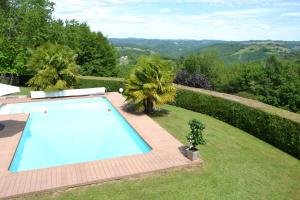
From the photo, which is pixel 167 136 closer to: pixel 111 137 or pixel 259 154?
pixel 111 137

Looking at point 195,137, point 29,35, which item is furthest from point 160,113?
point 29,35

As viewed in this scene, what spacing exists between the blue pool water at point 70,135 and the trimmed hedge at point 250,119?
5359mm

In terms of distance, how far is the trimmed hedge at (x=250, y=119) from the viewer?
13.2 meters

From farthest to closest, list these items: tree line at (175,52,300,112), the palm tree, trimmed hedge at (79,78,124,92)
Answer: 1. tree line at (175,52,300,112)
2. trimmed hedge at (79,78,124,92)
3. the palm tree

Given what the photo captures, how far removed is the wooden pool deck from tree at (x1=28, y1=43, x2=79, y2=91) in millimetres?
9193

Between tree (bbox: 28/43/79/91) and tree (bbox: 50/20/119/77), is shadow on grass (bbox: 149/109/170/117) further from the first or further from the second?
tree (bbox: 50/20/119/77)

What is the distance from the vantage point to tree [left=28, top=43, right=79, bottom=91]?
942 inches

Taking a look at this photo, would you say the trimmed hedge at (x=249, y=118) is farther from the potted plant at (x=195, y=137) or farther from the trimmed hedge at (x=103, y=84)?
the trimmed hedge at (x=103, y=84)

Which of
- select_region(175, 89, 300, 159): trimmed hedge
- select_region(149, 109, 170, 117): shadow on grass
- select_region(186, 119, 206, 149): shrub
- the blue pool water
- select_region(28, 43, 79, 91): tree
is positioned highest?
select_region(28, 43, 79, 91): tree

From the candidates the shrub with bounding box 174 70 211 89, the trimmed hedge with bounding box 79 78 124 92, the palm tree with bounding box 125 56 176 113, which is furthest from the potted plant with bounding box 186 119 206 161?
the shrub with bounding box 174 70 211 89

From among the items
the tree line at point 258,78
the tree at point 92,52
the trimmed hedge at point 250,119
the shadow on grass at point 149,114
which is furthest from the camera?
the tree line at point 258,78

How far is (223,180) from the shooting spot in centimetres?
1057

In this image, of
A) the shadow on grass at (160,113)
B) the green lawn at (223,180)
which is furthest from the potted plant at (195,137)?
the shadow on grass at (160,113)

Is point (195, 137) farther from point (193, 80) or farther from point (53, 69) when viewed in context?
point (193, 80)
